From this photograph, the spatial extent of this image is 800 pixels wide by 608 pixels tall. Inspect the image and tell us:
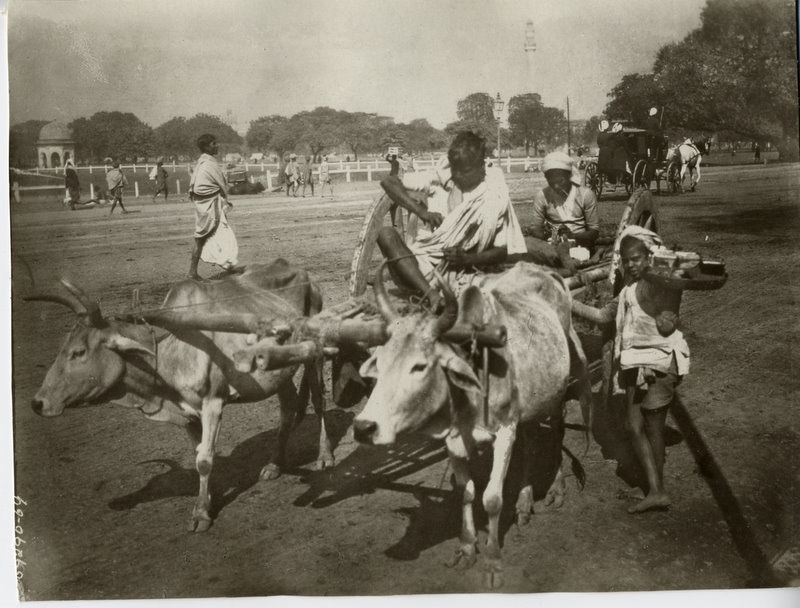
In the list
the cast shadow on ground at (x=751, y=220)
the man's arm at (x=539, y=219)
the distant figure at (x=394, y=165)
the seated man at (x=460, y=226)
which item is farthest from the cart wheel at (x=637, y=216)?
the distant figure at (x=394, y=165)

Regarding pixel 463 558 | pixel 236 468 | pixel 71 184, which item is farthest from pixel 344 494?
pixel 71 184

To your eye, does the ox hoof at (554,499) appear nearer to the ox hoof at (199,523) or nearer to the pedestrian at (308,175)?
the ox hoof at (199,523)

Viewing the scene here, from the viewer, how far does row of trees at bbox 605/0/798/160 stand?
534 centimetres

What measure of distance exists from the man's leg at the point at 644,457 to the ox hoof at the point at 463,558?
1116mm

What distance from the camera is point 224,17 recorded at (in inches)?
218

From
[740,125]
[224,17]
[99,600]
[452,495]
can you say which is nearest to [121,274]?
[224,17]

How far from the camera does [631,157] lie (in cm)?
723

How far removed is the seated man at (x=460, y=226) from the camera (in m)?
4.48

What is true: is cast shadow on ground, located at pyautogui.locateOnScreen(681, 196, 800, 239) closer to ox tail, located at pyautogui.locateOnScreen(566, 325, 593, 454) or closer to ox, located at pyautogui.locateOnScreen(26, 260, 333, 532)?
ox tail, located at pyautogui.locateOnScreen(566, 325, 593, 454)

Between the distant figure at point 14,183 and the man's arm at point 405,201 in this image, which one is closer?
the man's arm at point 405,201

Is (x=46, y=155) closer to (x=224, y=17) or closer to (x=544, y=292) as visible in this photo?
(x=224, y=17)

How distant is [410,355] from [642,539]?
2.05 meters

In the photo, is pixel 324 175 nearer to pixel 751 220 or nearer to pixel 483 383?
pixel 751 220

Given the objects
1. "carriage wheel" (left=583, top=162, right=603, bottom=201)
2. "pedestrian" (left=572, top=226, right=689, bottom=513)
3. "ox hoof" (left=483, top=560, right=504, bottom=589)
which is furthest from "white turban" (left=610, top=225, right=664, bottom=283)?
"carriage wheel" (left=583, top=162, right=603, bottom=201)
